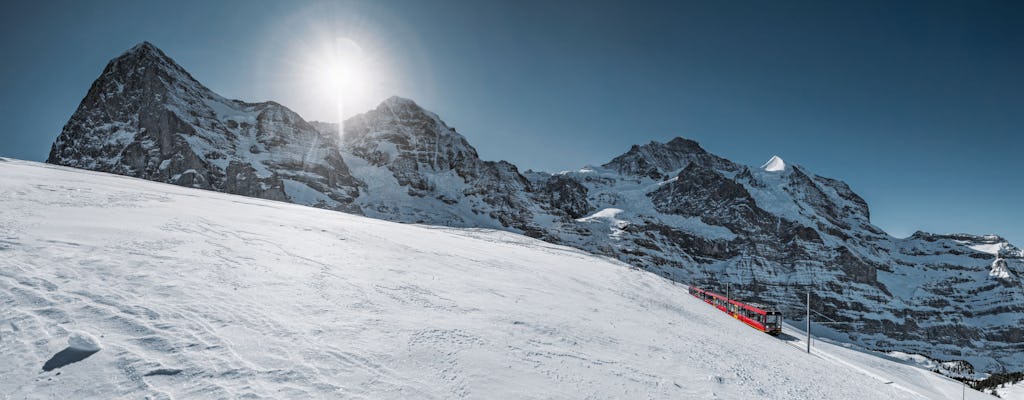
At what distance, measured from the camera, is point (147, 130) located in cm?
13150

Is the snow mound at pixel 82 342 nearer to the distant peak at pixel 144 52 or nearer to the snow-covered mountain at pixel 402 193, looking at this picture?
the snow-covered mountain at pixel 402 193

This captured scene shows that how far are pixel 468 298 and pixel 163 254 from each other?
7.79 metres

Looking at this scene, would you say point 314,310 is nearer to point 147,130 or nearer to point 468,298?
point 468,298

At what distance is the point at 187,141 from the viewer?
416ft

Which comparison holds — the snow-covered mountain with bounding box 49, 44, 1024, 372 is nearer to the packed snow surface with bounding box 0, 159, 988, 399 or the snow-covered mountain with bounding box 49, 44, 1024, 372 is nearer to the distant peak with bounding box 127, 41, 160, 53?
the distant peak with bounding box 127, 41, 160, 53

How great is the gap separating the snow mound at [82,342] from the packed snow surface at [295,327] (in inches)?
2.6

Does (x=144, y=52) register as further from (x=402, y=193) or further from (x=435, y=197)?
(x=435, y=197)

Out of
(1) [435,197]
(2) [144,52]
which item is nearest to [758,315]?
(1) [435,197]

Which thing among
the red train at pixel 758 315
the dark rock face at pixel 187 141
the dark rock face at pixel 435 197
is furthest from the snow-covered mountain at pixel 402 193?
the red train at pixel 758 315

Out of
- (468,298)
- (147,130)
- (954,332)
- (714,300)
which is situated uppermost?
(147,130)

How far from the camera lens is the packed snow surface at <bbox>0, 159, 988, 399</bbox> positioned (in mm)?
5484

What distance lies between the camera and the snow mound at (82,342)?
537cm

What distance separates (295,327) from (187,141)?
157 metres

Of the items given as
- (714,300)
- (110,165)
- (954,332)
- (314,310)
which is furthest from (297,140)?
(954,332)
